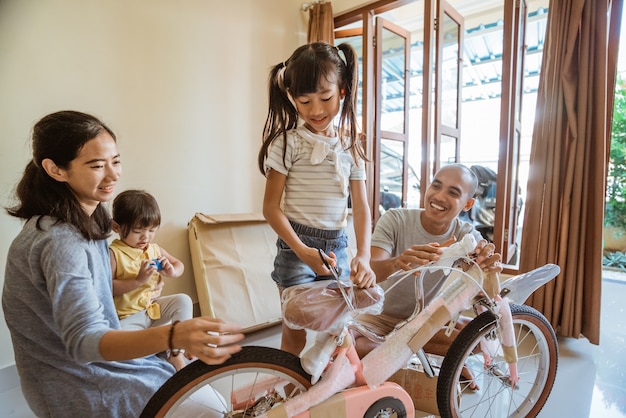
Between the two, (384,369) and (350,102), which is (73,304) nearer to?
(384,369)

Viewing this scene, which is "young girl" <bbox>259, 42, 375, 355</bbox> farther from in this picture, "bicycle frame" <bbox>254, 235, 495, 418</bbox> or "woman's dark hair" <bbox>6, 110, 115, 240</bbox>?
"woman's dark hair" <bbox>6, 110, 115, 240</bbox>

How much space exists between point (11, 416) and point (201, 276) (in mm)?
876

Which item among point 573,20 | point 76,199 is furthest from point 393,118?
point 76,199

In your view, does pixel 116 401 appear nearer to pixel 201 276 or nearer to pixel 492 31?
pixel 201 276

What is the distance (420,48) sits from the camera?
3066 mm

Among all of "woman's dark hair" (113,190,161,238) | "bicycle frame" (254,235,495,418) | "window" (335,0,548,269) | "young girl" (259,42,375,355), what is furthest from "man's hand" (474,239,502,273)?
"window" (335,0,548,269)

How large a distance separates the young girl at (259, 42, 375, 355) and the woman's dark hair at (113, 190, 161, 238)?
462 millimetres

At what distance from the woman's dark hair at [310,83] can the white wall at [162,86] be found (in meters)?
0.98

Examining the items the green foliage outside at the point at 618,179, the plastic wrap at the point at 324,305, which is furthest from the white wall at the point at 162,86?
the green foliage outside at the point at 618,179

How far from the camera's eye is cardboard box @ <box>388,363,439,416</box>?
121cm

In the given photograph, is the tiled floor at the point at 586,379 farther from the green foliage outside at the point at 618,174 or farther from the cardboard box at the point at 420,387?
the green foliage outside at the point at 618,174

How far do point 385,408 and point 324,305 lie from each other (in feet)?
1.04

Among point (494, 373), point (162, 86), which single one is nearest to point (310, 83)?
point (494, 373)

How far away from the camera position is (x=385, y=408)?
841 mm
